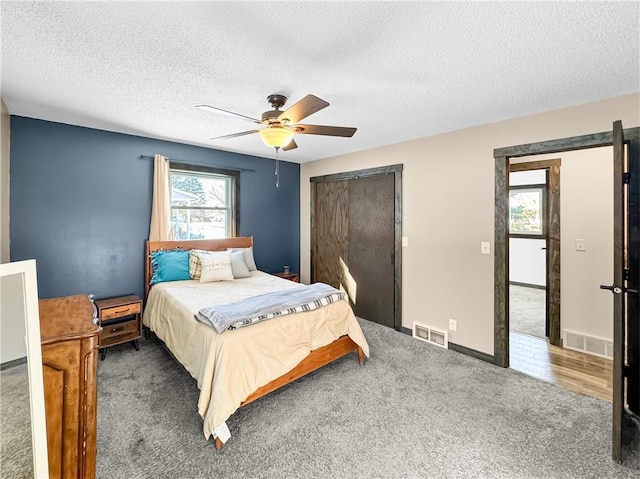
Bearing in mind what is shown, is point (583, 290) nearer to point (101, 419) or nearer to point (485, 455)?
point (485, 455)

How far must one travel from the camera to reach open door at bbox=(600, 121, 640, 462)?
176 centimetres

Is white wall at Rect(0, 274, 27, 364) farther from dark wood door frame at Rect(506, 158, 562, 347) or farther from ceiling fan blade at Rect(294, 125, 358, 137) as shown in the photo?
dark wood door frame at Rect(506, 158, 562, 347)

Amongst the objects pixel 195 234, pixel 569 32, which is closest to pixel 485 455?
pixel 569 32

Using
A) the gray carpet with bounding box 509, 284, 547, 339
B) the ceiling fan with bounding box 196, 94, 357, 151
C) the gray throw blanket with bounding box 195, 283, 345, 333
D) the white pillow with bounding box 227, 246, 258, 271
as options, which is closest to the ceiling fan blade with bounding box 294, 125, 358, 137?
the ceiling fan with bounding box 196, 94, 357, 151

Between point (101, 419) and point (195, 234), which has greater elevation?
point (195, 234)

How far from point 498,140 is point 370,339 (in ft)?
8.60

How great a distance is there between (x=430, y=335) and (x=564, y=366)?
1.28m

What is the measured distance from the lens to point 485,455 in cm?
180

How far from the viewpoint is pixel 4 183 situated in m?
2.66

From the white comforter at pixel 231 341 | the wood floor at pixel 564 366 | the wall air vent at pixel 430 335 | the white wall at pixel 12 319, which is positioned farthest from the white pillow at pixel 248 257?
the wood floor at pixel 564 366

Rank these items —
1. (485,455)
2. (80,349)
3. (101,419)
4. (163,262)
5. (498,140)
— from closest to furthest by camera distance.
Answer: (80,349) → (485,455) → (101,419) → (498,140) → (163,262)

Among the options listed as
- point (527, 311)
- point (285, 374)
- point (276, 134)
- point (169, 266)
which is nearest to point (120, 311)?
point (169, 266)

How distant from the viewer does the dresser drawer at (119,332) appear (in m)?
3.06

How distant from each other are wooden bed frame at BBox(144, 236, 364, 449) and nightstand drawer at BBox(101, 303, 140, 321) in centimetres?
45
